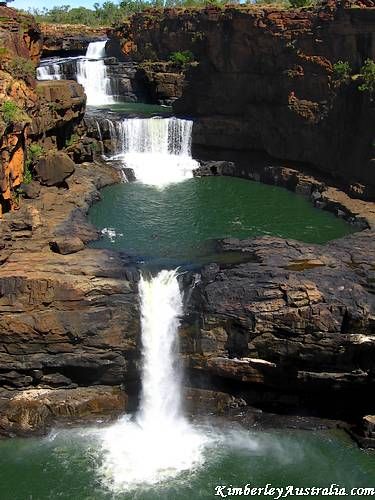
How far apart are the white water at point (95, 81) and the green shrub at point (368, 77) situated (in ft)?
78.1

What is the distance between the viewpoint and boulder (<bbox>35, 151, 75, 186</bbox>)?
98.0ft

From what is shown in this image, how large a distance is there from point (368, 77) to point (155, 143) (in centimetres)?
1469

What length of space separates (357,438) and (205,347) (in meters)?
5.65

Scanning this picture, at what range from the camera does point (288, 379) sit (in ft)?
62.4

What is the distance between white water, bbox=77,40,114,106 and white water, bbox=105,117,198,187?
33.2 ft

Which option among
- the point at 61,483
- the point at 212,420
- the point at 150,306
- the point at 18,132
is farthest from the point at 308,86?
the point at 61,483

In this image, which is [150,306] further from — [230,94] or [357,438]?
[230,94]

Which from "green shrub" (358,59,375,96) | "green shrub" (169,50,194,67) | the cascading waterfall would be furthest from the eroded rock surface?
the cascading waterfall

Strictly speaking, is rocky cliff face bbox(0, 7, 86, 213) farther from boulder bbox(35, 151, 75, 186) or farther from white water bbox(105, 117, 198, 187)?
white water bbox(105, 117, 198, 187)

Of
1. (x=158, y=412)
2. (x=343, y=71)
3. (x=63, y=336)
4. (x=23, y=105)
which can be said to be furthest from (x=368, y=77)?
(x=63, y=336)

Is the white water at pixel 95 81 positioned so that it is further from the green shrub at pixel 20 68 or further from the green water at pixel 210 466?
the green water at pixel 210 466

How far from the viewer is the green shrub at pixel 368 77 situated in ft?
96.3

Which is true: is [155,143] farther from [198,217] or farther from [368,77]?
[368,77]

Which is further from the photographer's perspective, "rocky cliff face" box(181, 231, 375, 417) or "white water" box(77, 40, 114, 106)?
"white water" box(77, 40, 114, 106)
